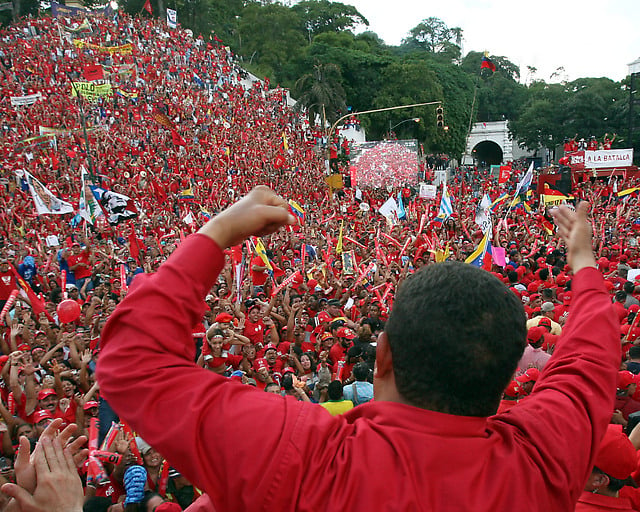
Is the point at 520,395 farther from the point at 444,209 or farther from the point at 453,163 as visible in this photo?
the point at 453,163

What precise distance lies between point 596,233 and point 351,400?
961cm

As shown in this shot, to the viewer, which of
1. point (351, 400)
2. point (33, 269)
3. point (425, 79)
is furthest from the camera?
point (425, 79)

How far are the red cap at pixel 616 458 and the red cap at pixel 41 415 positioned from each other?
4.12 metres

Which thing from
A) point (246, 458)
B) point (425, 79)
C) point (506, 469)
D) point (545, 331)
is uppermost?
point (425, 79)

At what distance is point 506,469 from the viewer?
3.34 feet

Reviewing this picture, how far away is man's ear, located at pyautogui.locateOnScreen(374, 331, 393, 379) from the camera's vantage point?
1139 mm

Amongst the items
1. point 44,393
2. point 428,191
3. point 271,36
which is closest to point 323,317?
point 44,393

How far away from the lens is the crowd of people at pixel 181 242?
448 centimetres

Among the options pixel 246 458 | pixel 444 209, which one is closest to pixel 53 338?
pixel 246 458

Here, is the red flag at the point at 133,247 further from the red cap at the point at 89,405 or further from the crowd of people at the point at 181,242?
the red cap at the point at 89,405

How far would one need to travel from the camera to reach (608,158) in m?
27.2

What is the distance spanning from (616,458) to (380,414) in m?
1.96

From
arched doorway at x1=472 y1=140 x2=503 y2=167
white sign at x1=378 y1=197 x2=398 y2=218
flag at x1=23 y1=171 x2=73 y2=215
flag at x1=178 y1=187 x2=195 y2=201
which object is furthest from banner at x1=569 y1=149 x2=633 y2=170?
arched doorway at x1=472 y1=140 x2=503 y2=167

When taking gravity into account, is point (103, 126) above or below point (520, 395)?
above
